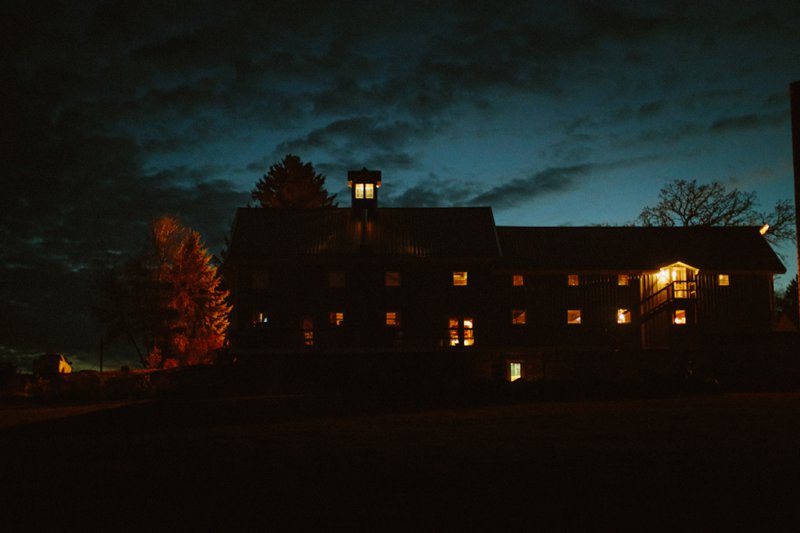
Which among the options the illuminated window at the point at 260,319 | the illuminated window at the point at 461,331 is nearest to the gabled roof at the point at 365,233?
the illuminated window at the point at 260,319

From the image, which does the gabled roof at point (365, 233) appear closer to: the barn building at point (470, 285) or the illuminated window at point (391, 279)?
the barn building at point (470, 285)

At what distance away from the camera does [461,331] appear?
3928 cm

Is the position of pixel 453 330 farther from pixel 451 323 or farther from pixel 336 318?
pixel 336 318

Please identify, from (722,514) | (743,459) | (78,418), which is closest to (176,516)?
(722,514)

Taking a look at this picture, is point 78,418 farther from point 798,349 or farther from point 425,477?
point 798,349

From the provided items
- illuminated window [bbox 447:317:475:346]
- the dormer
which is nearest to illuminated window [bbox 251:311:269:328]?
the dormer

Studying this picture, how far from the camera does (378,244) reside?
4097cm

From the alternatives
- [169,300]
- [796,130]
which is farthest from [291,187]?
[796,130]

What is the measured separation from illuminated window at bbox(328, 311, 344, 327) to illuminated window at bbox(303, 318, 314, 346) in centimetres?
103

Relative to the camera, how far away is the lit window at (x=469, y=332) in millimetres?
39250

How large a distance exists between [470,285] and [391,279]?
4.35m

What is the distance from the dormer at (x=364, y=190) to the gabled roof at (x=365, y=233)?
629 millimetres

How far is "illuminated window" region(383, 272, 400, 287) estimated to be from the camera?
39969 millimetres

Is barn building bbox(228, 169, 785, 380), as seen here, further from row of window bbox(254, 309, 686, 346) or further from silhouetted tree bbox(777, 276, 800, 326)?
silhouetted tree bbox(777, 276, 800, 326)
